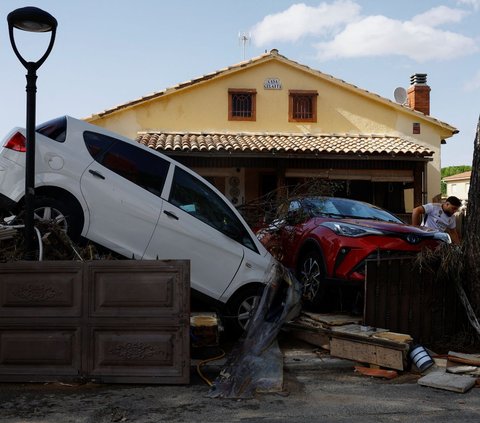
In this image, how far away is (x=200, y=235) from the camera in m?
6.42

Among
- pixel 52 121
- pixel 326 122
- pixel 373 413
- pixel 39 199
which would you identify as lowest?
pixel 373 413

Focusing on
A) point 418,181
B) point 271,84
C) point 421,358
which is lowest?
point 421,358

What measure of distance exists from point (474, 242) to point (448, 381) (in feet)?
6.37

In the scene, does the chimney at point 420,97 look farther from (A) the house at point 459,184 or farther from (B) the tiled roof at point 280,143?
(A) the house at point 459,184

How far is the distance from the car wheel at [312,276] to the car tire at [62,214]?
Result: 2.95 m

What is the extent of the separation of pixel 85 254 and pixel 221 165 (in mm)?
10800

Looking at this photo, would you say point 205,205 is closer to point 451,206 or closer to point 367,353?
point 367,353

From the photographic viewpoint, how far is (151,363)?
522cm

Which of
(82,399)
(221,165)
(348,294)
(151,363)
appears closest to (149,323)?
(151,363)

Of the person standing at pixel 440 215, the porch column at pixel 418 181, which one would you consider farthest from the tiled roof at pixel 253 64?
the person standing at pixel 440 215

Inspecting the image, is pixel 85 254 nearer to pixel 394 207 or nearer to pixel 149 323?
pixel 149 323

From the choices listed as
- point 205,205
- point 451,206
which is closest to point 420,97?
point 451,206

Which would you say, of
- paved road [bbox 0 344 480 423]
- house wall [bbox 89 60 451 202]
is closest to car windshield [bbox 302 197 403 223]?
paved road [bbox 0 344 480 423]

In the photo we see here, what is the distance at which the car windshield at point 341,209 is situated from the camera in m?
8.14
